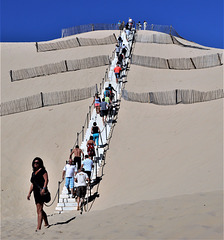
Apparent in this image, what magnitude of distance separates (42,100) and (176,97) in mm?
7883

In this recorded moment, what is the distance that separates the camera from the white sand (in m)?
7.59

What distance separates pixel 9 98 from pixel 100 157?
52.4ft

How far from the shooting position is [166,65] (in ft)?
102

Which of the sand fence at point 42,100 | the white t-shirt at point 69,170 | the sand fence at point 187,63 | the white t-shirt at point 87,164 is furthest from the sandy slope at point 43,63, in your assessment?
the white t-shirt at point 69,170

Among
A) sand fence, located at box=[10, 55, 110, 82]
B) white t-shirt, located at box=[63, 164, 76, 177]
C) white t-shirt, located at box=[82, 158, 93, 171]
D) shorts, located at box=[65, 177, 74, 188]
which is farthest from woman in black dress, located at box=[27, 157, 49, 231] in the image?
sand fence, located at box=[10, 55, 110, 82]

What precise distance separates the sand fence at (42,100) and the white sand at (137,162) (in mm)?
514

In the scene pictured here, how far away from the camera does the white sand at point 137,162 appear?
7590mm

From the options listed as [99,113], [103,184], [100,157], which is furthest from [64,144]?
[103,184]

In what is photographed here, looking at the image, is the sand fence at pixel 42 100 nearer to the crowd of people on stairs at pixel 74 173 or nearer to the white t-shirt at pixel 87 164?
the crowd of people on stairs at pixel 74 173

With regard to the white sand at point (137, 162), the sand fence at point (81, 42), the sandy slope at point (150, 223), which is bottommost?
the white sand at point (137, 162)

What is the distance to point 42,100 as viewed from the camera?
24781 millimetres

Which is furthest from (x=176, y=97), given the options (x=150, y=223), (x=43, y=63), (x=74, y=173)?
(x=43, y=63)

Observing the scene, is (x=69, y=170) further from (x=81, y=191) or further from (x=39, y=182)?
(x=39, y=182)

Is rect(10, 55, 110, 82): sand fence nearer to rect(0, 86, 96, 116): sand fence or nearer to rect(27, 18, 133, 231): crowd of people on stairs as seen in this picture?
rect(0, 86, 96, 116): sand fence
